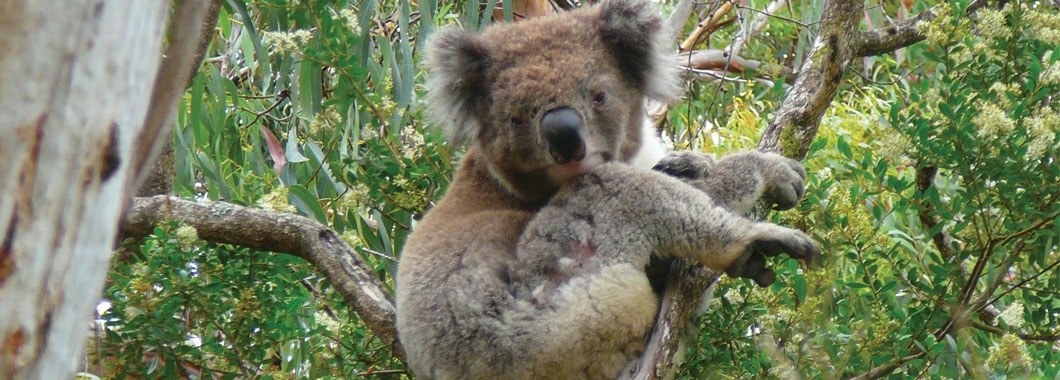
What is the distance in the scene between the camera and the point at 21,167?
3.01 feet

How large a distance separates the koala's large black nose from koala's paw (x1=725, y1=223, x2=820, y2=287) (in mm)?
469

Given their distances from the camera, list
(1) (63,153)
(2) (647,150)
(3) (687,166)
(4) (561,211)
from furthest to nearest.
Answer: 1. (2) (647,150)
2. (3) (687,166)
3. (4) (561,211)
4. (1) (63,153)

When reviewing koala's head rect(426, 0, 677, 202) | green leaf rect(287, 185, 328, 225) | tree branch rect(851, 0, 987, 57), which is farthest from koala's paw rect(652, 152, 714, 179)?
green leaf rect(287, 185, 328, 225)

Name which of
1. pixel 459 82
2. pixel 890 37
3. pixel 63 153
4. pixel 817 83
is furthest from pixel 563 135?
pixel 63 153

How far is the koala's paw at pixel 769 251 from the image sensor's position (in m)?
2.16

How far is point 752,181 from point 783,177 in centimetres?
7

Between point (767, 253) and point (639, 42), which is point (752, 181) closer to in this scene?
point (767, 253)

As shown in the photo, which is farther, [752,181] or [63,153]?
[752,181]

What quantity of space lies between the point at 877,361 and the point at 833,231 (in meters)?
0.30

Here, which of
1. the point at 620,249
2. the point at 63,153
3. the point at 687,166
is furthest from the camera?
the point at 687,166

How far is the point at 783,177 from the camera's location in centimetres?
236

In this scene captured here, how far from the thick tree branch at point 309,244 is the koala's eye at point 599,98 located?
0.73 meters

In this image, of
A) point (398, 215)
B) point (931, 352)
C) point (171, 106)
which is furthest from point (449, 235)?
point (171, 106)

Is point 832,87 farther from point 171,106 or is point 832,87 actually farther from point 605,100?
point 171,106
